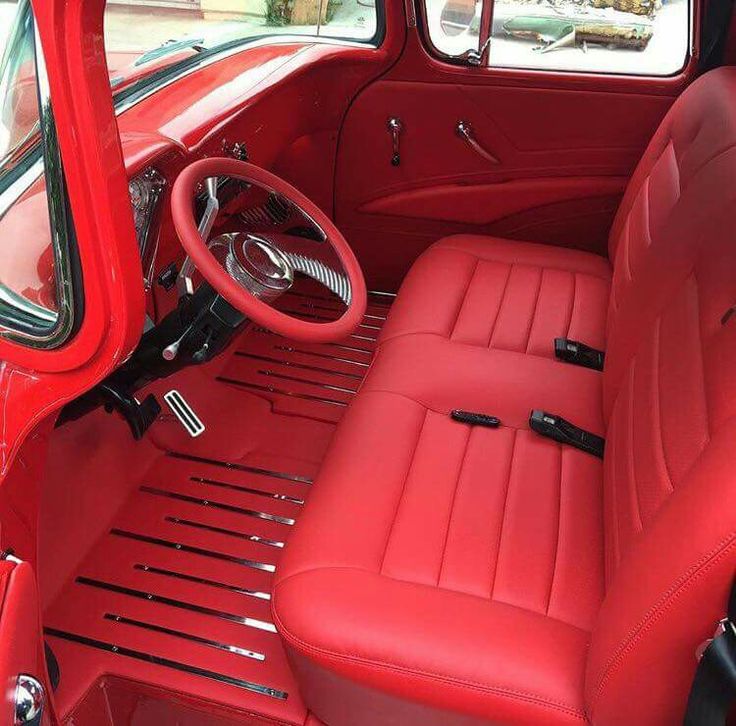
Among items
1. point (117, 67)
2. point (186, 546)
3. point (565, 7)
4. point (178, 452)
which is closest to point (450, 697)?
point (186, 546)

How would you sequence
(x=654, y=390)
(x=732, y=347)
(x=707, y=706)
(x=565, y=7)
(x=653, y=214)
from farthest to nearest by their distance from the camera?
(x=565, y=7), (x=653, y=214), (x=654, y=390), (x=732, y=347), (x=707, y=706)

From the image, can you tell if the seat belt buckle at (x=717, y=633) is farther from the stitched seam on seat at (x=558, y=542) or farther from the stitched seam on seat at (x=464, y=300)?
the stitched seam on seat at (x=464, y=300)

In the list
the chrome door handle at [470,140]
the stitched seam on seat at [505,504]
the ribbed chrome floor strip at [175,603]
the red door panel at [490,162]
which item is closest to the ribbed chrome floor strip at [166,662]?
the ribbed chrome floor strip at [175,603]

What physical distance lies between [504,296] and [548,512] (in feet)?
2.61

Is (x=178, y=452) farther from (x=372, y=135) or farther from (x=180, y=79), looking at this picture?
(x=372, y=135)

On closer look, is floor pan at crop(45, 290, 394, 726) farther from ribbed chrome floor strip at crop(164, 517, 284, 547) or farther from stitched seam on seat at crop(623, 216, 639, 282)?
stitched seam on seat at crop(623, 216, 639, 282)

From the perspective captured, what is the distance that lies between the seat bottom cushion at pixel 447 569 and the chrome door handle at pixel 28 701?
1.40 ft

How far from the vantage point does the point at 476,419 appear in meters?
1.66

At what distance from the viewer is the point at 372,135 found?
8.11 ft

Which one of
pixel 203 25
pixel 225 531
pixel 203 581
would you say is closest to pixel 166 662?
pixel 203 581

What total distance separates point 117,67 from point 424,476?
1.15 metres

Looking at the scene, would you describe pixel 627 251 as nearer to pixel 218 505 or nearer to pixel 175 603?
pixel 218 505

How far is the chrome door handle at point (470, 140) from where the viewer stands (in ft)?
7.88

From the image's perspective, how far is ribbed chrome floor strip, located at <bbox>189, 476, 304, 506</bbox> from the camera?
6.38ft
